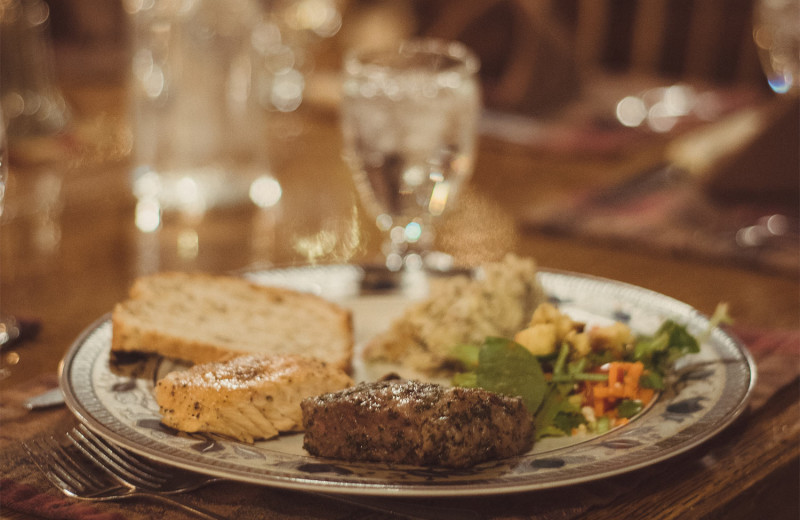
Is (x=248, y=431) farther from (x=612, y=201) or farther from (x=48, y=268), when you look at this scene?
(x=612, y=201)

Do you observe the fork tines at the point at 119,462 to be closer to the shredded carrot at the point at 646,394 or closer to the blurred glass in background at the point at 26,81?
the shredded carrot at the point at 646,394

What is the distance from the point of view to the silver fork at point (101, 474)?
845mm

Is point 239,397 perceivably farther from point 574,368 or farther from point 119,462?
point 574,368

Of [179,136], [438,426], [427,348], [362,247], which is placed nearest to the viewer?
[438,426]

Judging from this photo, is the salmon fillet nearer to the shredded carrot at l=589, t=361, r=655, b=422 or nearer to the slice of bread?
the slice of bread

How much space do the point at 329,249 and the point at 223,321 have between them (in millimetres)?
623

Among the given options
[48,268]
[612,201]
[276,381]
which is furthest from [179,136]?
[276,381]

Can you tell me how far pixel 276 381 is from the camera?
36.7 inches

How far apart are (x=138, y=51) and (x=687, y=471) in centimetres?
151

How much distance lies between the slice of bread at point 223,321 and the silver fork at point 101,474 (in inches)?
6.9

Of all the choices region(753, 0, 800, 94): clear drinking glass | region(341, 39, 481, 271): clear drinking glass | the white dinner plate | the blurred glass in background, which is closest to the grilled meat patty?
the white dinner plate

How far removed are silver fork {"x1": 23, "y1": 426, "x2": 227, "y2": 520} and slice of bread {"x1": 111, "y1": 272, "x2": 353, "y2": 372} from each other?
176 mm

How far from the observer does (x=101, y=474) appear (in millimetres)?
888

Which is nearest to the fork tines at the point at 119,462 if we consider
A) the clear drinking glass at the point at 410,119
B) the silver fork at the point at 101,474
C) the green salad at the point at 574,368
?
the silver fork at the point at 101,474
